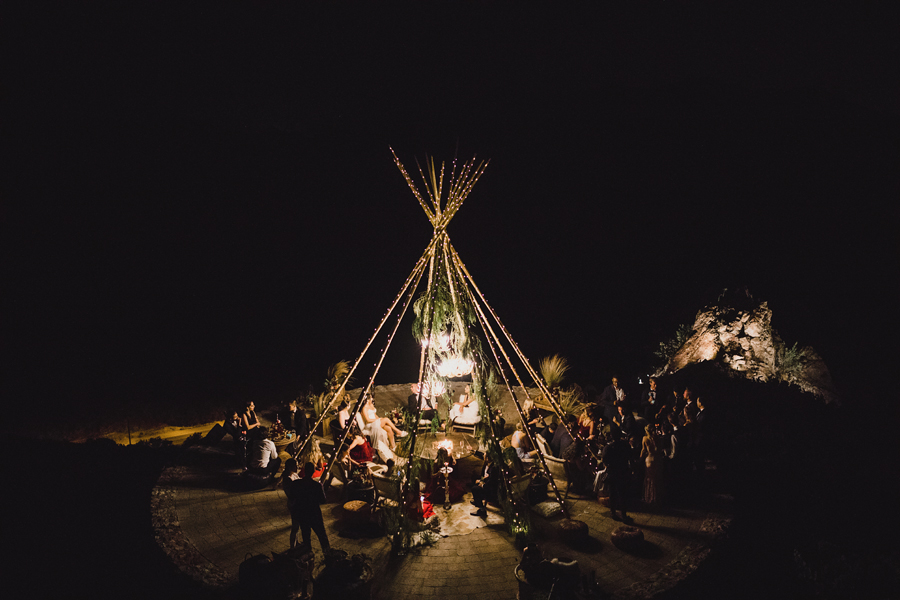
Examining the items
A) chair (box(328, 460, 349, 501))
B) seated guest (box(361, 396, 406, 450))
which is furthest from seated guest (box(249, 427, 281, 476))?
seated guest (box(361, 396, 406, 450))

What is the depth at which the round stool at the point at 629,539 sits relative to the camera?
7078 mm

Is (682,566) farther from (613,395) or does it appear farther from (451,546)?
(613,395)

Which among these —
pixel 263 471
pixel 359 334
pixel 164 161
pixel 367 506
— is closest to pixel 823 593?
pixel 367 506

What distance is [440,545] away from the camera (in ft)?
24.1

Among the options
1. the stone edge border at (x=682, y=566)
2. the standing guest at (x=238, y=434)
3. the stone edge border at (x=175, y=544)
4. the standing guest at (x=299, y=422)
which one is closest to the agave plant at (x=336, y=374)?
the standing guest at (x=299, y=422)

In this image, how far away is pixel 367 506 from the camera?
7.85 meters

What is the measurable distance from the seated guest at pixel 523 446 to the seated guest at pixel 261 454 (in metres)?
4.65

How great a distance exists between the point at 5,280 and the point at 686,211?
37.2m

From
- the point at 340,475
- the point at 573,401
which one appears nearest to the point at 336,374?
the point at 340,475

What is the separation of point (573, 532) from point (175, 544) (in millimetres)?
5906

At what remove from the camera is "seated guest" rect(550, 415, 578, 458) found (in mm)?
9461

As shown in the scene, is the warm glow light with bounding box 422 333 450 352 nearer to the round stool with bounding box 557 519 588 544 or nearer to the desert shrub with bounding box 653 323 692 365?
the round stool with bounding box 557 519 588 544

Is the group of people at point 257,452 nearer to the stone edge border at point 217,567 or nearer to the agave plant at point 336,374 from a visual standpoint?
the stone edge border at point 217,567

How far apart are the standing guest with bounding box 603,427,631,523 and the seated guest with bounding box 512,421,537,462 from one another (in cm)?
162
